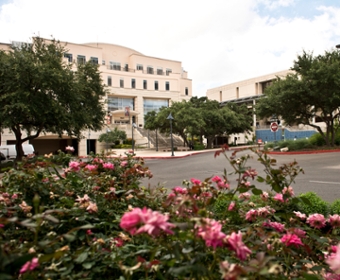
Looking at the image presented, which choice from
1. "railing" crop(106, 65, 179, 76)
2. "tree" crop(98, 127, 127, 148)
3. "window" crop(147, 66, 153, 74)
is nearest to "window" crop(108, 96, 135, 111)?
"railing" crop(106, 65, 179, 76)

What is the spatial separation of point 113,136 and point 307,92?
1148 inches

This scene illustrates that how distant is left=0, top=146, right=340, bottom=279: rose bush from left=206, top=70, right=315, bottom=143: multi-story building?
156 ft

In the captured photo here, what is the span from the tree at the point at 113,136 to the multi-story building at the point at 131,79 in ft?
10.1

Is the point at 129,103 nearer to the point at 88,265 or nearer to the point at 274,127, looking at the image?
the point at 274,127

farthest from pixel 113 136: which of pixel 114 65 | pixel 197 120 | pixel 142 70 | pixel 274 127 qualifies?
pixel 274 127

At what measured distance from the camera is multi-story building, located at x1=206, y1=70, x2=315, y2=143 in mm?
50969

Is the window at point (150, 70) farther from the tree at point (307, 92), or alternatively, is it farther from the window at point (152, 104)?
the tree at point (307, 92)

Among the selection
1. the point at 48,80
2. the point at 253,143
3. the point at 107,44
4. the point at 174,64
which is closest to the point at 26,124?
the point at 48,80

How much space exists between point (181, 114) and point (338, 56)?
18.1 metres

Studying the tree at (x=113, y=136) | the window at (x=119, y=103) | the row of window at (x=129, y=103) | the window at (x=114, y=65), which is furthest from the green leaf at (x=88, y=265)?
the window at (x=114, y=65)

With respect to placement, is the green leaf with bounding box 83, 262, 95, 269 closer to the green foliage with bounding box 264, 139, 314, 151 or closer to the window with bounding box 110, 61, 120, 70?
the green foliage with bounding box 264, 139, 314, 151

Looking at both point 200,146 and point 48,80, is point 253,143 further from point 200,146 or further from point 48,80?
point 200,146

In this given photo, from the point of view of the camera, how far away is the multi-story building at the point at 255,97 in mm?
50969

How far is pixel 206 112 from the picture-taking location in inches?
1566
